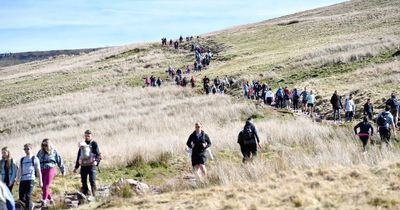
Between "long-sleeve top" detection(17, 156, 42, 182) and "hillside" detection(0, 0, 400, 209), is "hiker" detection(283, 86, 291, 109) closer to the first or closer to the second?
"hillside" detection(0, 0, 400, 209)

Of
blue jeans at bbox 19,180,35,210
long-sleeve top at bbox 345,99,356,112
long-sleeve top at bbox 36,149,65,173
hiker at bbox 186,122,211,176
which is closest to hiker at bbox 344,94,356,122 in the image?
long-sleeve top at bbox 345,99,356,112

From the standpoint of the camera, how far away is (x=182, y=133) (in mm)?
21406

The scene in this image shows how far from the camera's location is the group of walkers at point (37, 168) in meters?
11.2

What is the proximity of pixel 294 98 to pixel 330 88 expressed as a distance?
4.82 meters

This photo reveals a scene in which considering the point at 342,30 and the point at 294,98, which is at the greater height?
the point at 342,30

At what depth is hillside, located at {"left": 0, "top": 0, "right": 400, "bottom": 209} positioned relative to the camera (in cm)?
1035

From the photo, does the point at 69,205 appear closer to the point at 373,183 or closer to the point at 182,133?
the point at 373,183

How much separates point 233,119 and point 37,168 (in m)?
15.4

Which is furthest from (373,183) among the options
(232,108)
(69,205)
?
(232,108)

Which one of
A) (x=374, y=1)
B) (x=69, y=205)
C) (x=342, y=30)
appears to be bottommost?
(x=69, y=205)

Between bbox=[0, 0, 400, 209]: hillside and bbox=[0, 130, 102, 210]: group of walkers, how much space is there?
A: 5.45ft

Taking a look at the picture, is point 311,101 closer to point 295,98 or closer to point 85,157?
point 295,98

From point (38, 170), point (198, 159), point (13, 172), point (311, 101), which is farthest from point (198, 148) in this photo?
point (311, 101)

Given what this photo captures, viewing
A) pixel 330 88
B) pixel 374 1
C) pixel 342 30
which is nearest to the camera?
pixel 330 88
